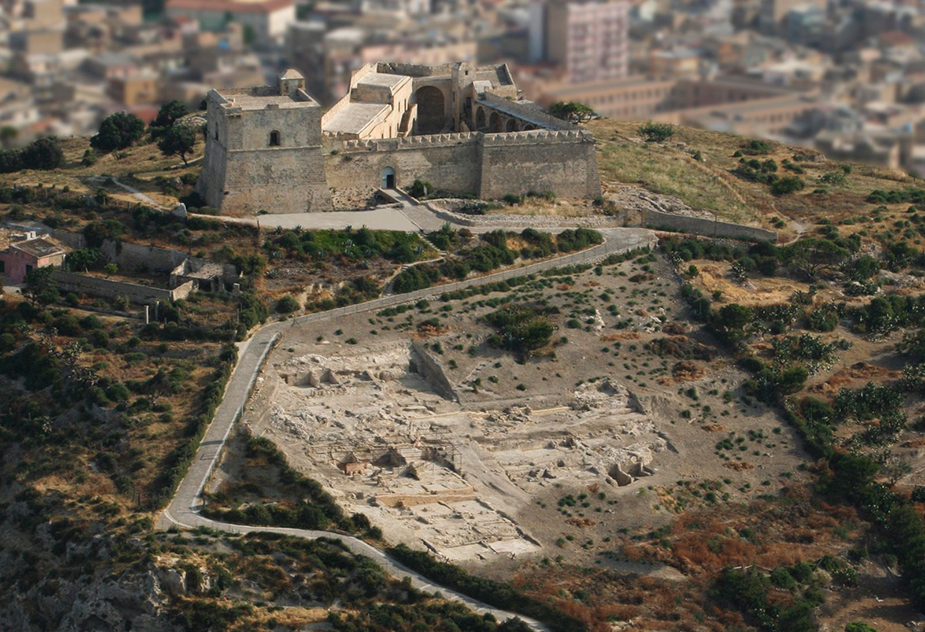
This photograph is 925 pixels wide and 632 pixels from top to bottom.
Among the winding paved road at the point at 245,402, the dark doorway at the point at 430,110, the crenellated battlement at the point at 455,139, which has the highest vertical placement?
the crenellated battlement at the point at 455,139

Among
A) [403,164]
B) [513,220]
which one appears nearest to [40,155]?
[403,164]

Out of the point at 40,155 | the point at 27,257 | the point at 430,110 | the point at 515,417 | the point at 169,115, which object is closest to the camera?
the point at 515,417

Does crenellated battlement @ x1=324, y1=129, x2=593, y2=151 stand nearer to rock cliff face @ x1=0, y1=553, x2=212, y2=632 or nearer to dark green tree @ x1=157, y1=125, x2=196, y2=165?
dark green tree @ x1=157, y1=125, x2=196, y2=165

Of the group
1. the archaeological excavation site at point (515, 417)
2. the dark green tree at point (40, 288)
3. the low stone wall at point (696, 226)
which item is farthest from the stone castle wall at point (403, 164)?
the dark green tree at point (40, 288)

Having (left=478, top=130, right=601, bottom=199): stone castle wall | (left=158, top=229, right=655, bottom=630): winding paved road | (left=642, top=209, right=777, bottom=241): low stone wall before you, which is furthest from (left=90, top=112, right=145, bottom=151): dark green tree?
(left=642, top=209, right=777, bottom=241): low stone wall

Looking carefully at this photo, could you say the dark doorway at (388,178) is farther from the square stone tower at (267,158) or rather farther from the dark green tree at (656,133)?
the dark green tree at (656,133)

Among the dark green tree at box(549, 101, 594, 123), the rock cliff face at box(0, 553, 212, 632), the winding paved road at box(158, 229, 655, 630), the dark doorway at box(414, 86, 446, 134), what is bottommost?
the rock cliff face at box(0, 553, 212, 632)

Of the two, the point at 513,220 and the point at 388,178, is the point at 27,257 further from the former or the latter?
the point at 513,220
